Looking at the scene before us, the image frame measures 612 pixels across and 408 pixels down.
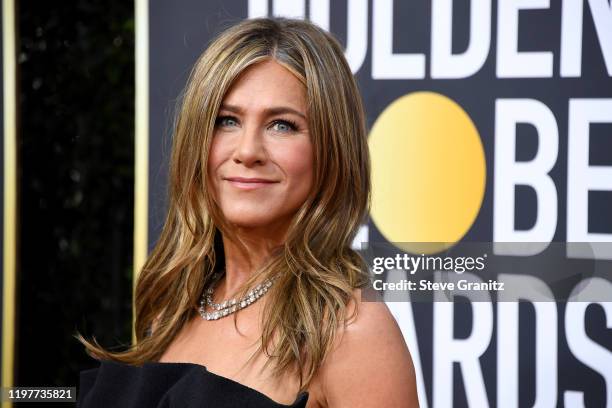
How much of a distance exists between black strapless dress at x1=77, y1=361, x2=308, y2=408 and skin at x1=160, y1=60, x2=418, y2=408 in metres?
0.05

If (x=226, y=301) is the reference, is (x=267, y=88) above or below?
above

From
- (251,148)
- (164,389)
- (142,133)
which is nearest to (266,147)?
(251,148)

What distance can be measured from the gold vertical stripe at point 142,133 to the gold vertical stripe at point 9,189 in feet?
1.37

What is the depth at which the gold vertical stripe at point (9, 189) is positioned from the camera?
217cm

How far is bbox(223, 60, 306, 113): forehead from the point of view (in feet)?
4.23

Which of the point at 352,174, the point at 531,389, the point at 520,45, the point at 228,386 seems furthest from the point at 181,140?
the point at 531,389

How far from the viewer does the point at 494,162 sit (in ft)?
6.01

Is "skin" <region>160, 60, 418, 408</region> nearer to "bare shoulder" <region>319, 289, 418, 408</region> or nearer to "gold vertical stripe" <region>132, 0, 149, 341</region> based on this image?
"bare shoulder" <region>319, 289, 418, 408</region>

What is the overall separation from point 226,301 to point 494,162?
0.78 meters

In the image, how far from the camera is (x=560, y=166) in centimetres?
181

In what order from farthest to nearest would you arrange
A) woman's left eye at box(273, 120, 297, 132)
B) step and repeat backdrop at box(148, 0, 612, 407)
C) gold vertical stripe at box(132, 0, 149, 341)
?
gold vertical stripe at box(132, 0, 149, 341), step and repeat backdrop at box(148, 0, 612, 407), woman's left eye at box(273, 120, 297, 132)

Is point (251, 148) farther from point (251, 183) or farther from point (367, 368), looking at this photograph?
point (367, 368)

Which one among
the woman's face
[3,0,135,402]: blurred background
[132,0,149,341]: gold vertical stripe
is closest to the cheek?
the woman's face

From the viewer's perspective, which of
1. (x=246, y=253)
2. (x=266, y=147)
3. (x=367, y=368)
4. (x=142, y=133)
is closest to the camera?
(x=367, y=368)
